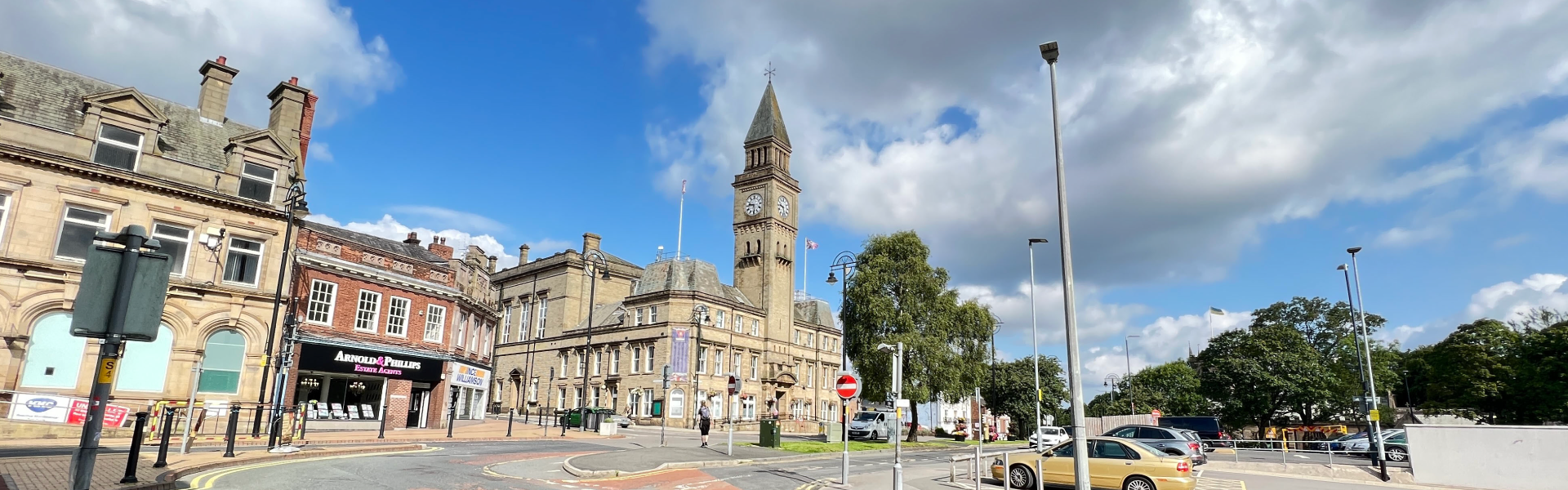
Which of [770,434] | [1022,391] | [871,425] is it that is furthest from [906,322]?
[1022,391]

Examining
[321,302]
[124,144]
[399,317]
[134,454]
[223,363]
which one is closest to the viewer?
[134,454]

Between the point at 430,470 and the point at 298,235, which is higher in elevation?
the point at 298,235

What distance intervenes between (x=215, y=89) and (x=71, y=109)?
4659 millimetres

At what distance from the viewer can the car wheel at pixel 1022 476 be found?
17.0 meters

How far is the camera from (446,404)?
34062mm

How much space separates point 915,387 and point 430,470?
83.2ft

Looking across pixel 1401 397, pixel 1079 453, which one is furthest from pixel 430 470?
pixel 1401 397

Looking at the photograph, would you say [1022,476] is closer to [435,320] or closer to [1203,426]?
[1203,426]

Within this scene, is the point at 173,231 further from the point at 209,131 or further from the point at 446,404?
the point at 446,404

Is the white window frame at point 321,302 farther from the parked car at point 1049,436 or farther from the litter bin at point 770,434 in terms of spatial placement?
the parked car at point 1049,436

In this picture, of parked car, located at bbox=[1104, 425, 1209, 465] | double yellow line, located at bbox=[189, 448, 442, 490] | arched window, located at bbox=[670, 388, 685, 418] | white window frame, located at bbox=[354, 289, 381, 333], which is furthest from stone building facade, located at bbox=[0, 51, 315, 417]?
arched window, located at bbox=[670, 388, 685, 418]

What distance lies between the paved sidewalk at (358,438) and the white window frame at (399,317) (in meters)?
4.06

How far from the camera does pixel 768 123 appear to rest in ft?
216

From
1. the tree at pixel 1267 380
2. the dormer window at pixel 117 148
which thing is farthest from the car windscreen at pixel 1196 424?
the dormer window at pixel 117 148
